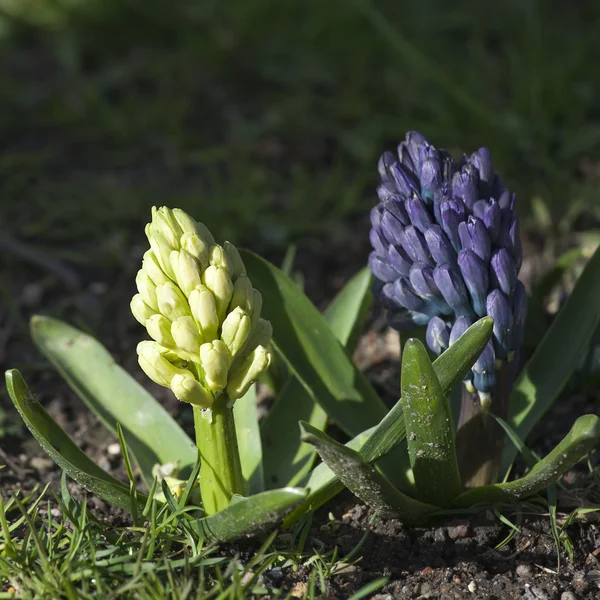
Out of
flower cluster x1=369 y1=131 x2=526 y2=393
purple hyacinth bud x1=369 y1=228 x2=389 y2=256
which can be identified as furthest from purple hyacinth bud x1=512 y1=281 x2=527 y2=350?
purple hyacinth bud x1=369 y1=228 x2=389 y2=256

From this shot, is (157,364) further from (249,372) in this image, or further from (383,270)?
(383,270)

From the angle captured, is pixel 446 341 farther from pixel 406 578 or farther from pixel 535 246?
pixel 535 246

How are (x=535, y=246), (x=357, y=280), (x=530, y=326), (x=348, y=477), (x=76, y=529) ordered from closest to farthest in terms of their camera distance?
(x=348, y=477), (x=76, y=529), (x=357, y=280), (x=530, y=326), (x=535, y=246)

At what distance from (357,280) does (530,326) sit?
64 centimetres

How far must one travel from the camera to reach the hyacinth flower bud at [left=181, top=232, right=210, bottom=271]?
1.92 m

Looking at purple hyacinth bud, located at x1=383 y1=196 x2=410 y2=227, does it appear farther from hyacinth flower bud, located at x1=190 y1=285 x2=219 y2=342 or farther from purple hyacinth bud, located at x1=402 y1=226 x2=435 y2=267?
hyacinth flower bud, located at x1=190 y1=285 x2=219 y2=342

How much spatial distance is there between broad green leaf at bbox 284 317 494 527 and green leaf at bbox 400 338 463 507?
0.04 meters

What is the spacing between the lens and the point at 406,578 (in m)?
2.15

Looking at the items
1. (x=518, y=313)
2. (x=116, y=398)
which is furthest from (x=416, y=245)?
(x=116, y=398)

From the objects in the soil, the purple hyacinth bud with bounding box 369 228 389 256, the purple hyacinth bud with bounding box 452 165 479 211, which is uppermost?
the purple hyacinth bud with bounding box 452 165 479 211

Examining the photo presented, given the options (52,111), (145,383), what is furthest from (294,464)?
(52,111)

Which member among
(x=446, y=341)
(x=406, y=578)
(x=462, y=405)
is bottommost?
(x=406, y=578)

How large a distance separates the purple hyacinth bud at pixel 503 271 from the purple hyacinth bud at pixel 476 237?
26mm

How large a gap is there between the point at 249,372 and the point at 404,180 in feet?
2.01
